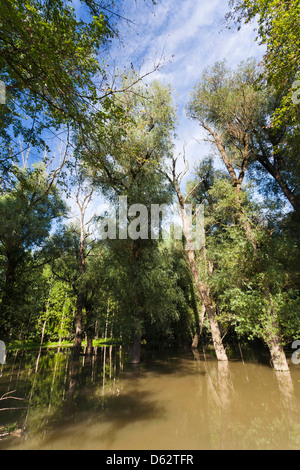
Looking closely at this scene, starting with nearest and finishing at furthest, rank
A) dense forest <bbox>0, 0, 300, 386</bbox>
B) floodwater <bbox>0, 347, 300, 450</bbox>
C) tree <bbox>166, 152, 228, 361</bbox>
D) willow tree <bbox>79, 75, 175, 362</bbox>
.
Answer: floodwater <bbox>0, 347, 300, 450</bbox> → dense forest <bbox>0, 0, 300, 386</bbox> → willow tree <bbox>79, 75, 175, 362</bbox> → tree <bbox>166, 152, 228, 361</bbox>

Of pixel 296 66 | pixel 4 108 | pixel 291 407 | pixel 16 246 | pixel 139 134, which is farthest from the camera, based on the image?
pixel 139 134

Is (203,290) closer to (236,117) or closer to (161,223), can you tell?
(161,223)

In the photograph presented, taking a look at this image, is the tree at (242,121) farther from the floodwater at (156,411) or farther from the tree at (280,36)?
the floodwater at (156,411)

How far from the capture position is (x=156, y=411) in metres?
5.65

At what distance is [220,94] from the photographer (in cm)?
1380

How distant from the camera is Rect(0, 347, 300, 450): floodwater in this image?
13.4 feet

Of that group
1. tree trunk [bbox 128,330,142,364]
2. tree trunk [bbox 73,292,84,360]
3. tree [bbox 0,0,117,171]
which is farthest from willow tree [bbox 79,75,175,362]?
tree [bbox 0,0,117,171]

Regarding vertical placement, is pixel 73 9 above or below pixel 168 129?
below

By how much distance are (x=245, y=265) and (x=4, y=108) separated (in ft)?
36.2

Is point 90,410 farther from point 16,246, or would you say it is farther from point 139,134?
point 139,134

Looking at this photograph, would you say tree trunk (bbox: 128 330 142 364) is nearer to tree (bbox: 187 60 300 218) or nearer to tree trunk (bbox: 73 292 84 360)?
tree trunk (bbox: 73 292 84 360)

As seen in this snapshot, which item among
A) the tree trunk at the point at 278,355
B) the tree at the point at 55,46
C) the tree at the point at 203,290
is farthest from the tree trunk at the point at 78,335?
the tree at the point at 55,46

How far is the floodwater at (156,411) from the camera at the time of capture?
4082 mm
